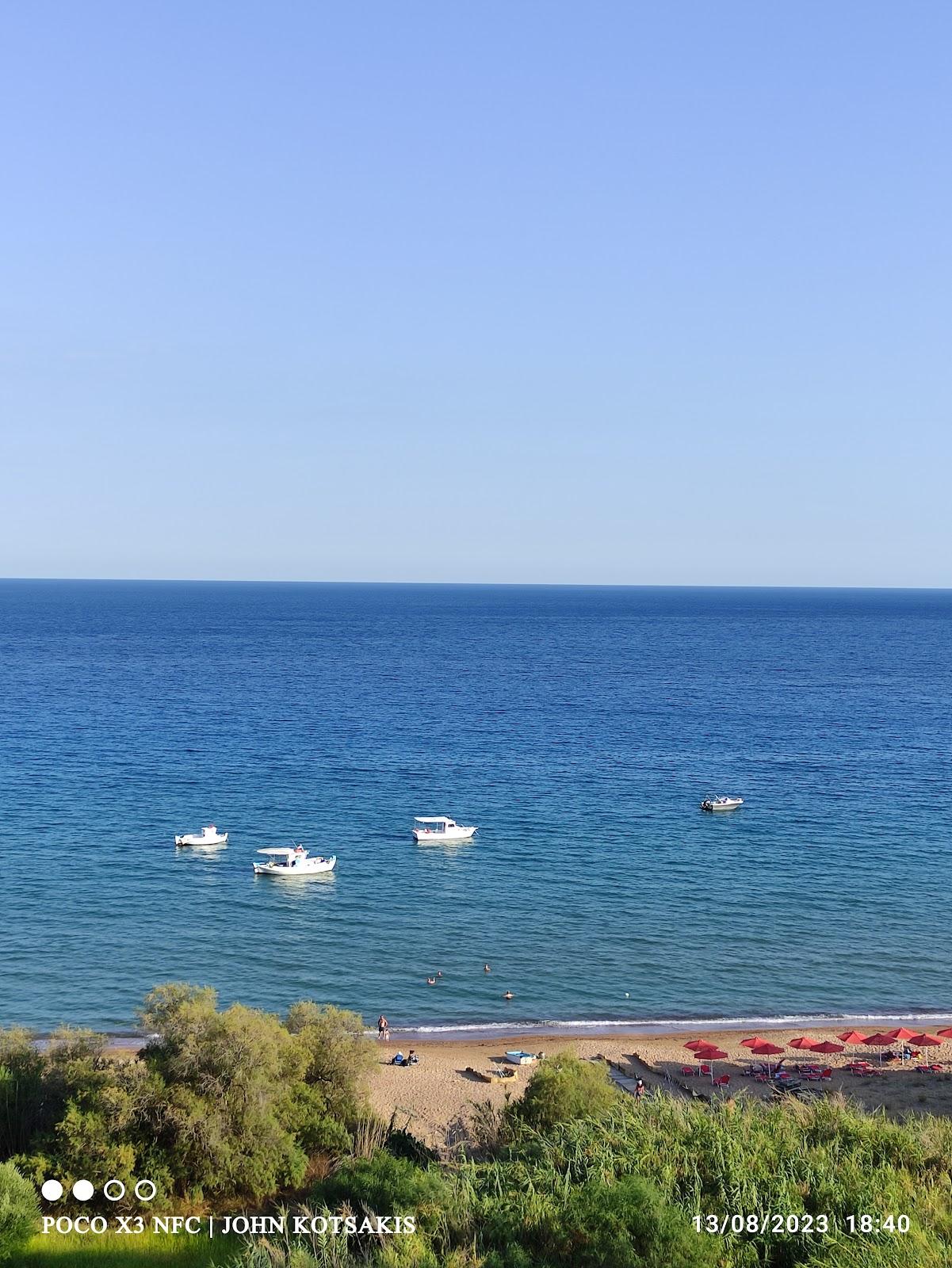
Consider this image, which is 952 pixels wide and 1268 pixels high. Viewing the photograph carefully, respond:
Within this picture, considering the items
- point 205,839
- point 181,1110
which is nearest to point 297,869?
point 205,839

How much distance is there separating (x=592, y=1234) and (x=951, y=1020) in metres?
28.0

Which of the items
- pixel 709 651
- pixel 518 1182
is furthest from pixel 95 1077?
pixel 709 651

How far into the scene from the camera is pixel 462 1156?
2075cm

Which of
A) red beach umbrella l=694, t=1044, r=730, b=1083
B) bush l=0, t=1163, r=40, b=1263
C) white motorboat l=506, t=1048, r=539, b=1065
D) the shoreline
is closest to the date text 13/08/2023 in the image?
bush l=0, t=1163, r=40, b=1263

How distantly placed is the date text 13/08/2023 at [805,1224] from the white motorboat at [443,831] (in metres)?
41.5

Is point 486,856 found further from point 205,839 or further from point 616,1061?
point 616,1061

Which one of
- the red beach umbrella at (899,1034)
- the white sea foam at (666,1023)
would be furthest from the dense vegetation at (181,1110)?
the red beach umbrella at (899,1034)

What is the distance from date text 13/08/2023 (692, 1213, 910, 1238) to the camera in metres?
15.4

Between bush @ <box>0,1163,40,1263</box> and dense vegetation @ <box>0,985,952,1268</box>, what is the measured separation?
2309 mm

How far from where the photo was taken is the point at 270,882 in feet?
167

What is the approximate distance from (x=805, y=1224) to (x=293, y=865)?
38.5 m

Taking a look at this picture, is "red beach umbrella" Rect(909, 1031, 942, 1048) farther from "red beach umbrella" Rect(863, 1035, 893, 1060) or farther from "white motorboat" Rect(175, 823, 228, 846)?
"white motorboat" Rect(175, 823, 228, 846)

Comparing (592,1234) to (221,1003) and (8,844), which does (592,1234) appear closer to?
(221,1003)

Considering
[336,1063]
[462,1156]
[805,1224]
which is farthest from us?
[336,1063]
